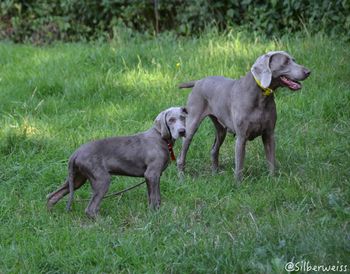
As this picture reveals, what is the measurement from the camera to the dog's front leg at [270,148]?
6199mm

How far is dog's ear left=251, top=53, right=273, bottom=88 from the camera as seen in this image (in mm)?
5953

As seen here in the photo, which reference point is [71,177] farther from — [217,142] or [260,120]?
[217,142]

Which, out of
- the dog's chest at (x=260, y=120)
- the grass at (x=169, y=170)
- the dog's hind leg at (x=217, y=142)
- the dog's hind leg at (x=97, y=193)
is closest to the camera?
the grass at (x=169, y=170)

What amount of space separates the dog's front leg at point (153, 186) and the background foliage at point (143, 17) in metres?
5.08

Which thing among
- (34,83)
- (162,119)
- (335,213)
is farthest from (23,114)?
(335,213)

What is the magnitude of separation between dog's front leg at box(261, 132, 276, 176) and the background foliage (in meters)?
4.14

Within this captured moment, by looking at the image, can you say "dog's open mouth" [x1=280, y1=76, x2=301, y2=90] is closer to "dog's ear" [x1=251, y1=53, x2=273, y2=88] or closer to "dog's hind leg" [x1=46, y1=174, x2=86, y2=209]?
"dog's ear" [x1=251, y1=53, x2=273, y2=88]

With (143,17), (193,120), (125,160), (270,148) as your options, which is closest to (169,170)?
(193,120)

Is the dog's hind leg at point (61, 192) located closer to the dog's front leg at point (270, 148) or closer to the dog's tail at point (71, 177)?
the dog's tail at point (71, 177)

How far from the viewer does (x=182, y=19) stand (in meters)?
11.7

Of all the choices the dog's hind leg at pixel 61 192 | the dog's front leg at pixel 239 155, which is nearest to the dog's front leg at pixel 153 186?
the dog's hind leg at pixel 61 192

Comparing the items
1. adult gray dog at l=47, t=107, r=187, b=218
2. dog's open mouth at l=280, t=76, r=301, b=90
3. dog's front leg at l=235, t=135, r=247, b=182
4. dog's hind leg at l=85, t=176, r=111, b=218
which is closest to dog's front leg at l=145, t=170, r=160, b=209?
adult gray dog at l=47, t=107, r=187, b=218

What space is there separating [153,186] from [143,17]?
7.09 m

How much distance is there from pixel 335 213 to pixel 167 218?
120cm
